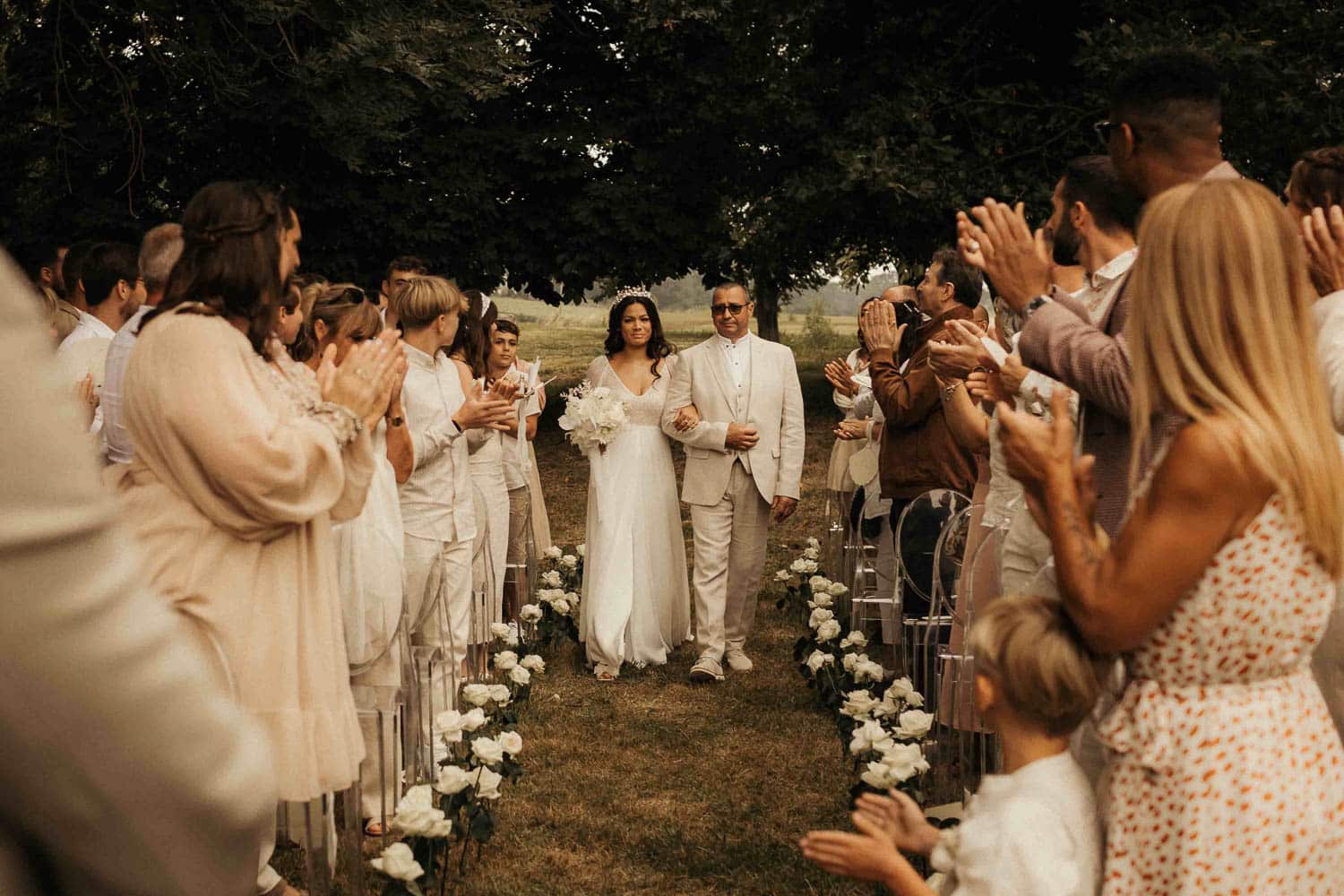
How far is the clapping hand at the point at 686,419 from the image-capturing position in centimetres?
853

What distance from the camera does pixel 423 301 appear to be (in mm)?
6660

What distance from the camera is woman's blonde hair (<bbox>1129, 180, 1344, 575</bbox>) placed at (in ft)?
7.87

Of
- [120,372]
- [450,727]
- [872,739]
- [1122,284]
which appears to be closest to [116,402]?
[120,372]

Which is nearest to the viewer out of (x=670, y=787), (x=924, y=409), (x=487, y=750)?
(x=487, y=750)

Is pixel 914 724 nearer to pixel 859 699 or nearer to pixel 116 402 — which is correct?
pixel 859 699

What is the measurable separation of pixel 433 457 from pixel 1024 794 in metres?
4.58

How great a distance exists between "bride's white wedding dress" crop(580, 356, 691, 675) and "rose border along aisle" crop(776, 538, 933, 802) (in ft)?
3.37

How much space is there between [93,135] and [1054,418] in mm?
15768

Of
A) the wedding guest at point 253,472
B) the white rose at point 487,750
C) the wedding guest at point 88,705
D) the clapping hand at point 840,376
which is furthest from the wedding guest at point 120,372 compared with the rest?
the clapping hand at point 840,376

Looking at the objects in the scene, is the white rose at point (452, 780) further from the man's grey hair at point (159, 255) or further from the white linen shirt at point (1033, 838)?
the white linen shirt at point (1033, 838)

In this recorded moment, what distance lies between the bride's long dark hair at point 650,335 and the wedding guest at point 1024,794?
6453 millimetres

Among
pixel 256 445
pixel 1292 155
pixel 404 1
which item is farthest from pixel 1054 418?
pixel 1292 155

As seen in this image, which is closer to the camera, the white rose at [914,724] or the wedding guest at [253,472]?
the wedding guest at [253,472]

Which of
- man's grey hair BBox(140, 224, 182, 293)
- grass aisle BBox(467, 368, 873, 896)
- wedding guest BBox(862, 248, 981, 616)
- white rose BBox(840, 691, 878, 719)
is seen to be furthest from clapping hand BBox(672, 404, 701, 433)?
man's grey hair BBox(140, 224, 182, 293)
